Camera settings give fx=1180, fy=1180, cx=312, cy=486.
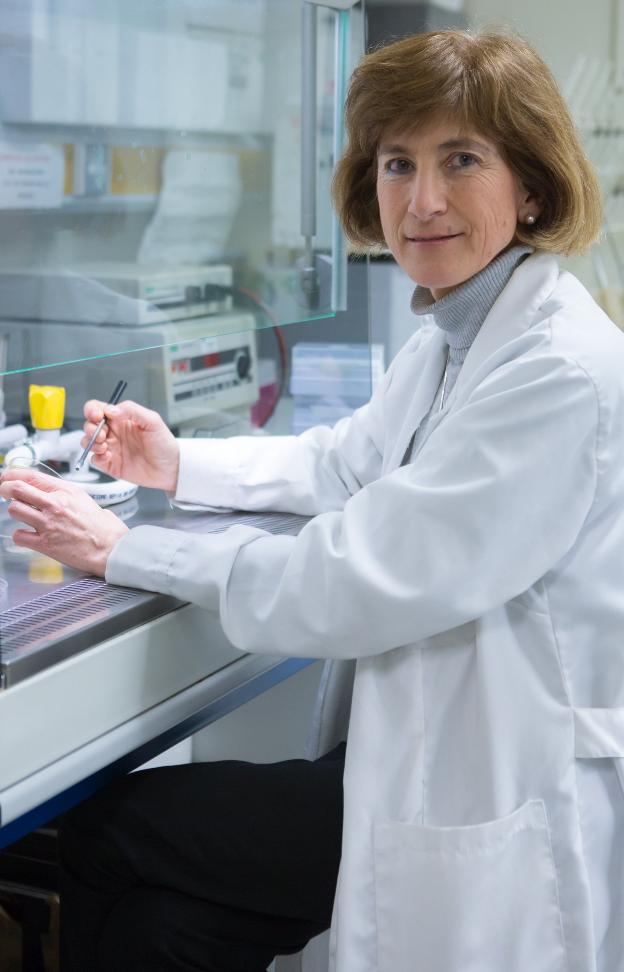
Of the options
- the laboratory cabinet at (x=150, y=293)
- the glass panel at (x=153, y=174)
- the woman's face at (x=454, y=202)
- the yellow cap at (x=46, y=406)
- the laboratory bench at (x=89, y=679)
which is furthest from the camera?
the yellow cap at (x=46, y=406)

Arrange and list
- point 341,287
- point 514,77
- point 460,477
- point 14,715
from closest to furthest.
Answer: point 14,715 → point 460,477 → point 514,77 → point 341,287

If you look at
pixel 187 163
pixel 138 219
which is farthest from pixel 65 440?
pixel 187 163

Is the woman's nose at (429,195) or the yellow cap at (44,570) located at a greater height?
the woman's nose at (429,195)

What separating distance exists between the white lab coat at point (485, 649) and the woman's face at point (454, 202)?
0.40 feet

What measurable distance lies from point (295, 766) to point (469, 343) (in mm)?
554

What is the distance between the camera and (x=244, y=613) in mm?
1265

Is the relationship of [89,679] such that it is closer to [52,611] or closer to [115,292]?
[52,611]

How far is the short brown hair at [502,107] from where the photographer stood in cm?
131

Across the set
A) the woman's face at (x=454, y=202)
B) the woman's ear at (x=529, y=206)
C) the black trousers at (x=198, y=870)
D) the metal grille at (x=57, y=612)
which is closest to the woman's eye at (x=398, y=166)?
the woman's face at (x=454, y=202)

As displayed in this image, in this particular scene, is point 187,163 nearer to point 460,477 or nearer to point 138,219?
point 138,219

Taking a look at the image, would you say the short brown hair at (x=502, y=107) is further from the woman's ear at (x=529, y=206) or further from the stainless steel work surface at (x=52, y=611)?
the stainless steel work surface at (x=52, y=611)

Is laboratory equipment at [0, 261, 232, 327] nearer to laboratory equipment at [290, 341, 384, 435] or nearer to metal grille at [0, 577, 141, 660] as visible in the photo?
laboratory equipment at [290, 341, 384, 435]

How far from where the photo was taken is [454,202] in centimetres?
135

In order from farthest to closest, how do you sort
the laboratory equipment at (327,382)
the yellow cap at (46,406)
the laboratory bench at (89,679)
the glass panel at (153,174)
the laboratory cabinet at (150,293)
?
the laboratory equipment at (327,382)
the yellow cap at (46,406)
the glass panel at (153,174)
the laboratory cabinet at (150,293)
the laboratory bench at (89,679)
